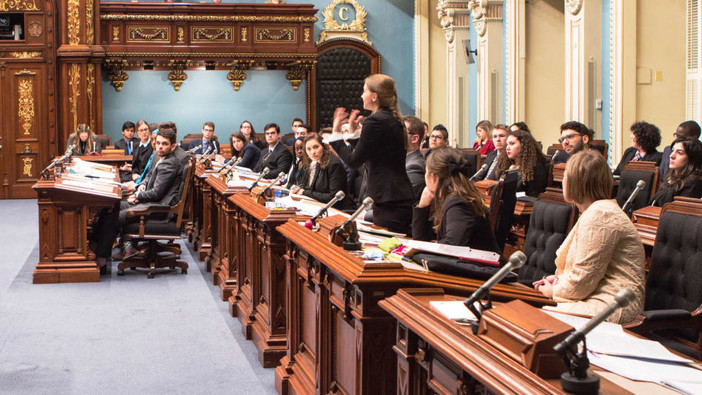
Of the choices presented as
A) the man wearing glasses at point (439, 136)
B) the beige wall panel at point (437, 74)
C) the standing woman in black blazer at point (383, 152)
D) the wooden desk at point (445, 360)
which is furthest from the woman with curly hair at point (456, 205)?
the beige wall panel at point (437, 74)

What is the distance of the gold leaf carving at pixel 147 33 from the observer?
1444 cm

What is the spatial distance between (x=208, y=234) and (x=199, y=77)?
779 cm

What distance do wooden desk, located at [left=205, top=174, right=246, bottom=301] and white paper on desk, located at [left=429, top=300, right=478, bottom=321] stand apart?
3855mm

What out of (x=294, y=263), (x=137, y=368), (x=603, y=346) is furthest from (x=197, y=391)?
(x=603, y=346)

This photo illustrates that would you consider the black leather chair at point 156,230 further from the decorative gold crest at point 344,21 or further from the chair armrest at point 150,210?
the decorative gold crest at point 344,21

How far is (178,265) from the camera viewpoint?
24.3ft

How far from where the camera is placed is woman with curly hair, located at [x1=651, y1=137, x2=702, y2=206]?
532 cm

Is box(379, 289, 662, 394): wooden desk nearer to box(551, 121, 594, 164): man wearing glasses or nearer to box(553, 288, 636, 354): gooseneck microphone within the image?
box(553, 288, 636, 354): gooseneck microphone

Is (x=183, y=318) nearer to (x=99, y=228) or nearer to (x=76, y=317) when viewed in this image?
(x=76, y=317)

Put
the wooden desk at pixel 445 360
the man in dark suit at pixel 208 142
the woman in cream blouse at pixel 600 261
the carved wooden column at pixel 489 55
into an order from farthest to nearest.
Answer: the carved wooden column at pixel 489 55 → the man in dark suit at pixel 208 142 → the woman in cream blouse at pixel 600 261 → the wooden desk at pixel 445 360

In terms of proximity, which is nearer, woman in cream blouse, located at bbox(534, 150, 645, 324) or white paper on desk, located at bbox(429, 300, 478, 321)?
white paper on desk, located at bbox(429, 300, 478, 321)

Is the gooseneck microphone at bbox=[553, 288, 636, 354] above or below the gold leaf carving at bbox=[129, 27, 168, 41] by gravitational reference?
below

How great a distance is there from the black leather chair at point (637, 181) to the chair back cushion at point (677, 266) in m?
2.52

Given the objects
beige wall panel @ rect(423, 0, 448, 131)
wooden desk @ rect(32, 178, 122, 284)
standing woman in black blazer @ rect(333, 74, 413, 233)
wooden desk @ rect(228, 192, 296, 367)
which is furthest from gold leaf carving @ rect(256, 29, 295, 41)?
standing woman in black blazer @ rect(333, 74, 413, 233)
